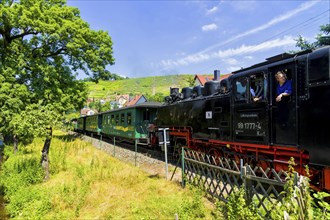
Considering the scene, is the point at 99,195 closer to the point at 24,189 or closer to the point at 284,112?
the point at 24,189

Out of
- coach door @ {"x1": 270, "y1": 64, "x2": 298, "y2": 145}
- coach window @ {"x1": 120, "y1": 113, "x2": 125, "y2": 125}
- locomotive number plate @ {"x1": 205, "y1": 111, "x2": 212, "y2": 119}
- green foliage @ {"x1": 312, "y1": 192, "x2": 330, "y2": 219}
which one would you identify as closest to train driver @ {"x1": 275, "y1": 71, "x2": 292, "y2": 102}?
coach door @ {"x1": 270, "y1": 64, "x2": 298, "y2": 145}

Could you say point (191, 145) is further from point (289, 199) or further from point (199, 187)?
point (289, 199)

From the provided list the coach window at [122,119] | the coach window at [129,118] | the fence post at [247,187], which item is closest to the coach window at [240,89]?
the fence post at [247,187]

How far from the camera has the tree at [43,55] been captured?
1639 centimetres

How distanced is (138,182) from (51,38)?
12.1 metres

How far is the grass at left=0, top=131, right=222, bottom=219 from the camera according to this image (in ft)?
Result: 24.2

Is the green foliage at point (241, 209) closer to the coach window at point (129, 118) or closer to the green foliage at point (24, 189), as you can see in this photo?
the green foliage at point (24, 189)

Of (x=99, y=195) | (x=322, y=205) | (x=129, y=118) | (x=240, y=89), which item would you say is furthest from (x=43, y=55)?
(x=322, y=205)

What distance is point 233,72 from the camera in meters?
9.05

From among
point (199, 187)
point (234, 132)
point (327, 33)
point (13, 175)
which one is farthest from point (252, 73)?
point (327, 33)

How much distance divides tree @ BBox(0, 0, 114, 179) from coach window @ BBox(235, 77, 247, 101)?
430 inches

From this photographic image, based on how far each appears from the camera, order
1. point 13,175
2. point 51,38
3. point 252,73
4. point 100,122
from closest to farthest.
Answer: point 252,73 < point 13,175 < point 51,38 < point 100,122

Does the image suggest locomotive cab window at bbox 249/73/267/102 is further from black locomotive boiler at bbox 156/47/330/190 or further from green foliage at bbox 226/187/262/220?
green foliage at bbox 226/187/262/220

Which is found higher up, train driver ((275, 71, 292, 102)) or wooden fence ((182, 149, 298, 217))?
train driver ((275, 71, 292, 102))
